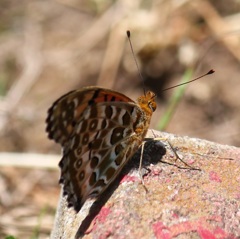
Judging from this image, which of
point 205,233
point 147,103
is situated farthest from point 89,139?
point 205,233

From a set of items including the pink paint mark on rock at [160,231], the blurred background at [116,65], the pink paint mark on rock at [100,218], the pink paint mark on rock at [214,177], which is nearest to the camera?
the pink paint mark on rock at [160,231]

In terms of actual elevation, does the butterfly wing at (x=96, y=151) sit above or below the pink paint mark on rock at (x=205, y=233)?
above

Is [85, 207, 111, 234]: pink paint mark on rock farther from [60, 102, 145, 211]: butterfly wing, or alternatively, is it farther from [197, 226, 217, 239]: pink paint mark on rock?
[197, 226, 217, 239]: pink paint mark on rock

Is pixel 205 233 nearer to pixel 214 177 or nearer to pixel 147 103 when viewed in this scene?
pixel 214 177

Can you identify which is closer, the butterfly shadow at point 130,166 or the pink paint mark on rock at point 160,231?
the pink paint mark on rock at point 160,231

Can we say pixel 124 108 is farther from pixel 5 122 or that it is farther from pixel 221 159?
pixel 5 122

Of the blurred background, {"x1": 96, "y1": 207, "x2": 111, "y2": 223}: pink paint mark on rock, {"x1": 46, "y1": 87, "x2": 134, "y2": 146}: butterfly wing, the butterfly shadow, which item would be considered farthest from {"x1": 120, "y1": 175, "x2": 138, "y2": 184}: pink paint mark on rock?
the blurred background

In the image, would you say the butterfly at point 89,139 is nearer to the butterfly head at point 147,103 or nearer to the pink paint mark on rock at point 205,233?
the butterfly head at point 147,103

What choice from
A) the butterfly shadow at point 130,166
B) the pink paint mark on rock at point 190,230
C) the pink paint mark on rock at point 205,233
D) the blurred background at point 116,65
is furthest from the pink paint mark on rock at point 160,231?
the blurred background at point 116,65
